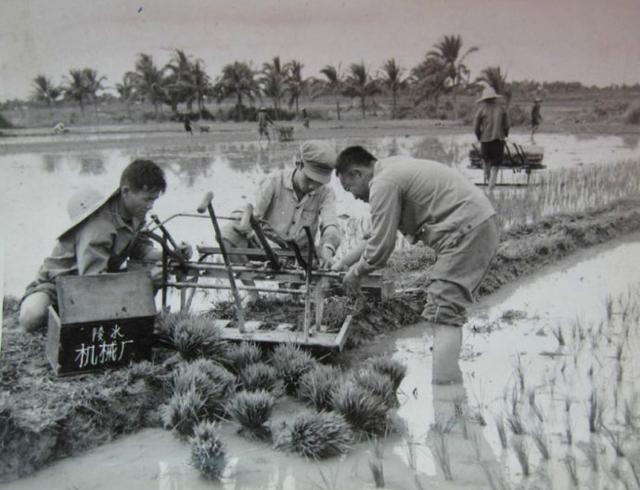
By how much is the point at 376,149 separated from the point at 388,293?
10.1 metres

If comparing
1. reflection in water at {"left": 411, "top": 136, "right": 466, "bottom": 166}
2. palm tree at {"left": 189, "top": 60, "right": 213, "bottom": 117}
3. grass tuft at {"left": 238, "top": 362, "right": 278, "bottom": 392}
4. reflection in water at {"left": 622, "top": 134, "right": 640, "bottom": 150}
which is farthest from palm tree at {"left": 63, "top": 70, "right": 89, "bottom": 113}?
grass tuft at {"left": 238, "top": 362, "right": 278, "bottom": 392}

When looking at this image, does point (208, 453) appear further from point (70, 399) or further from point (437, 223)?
point (437, 223)

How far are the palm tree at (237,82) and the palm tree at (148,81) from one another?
196 cm

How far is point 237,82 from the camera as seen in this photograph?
49.9 ft

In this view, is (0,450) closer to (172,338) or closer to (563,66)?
(172,338)

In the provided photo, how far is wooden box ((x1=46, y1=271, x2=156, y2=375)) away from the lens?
3.10 metres

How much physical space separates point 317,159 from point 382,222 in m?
1.07

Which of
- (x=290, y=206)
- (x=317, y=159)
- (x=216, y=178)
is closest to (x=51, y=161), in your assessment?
(x=216, y=178)

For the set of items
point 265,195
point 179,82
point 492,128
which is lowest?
point 265,195

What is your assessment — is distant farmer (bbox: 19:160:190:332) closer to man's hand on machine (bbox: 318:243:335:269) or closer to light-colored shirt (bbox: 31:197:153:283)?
light-colored shirt (bbox: 31:197:153:283)

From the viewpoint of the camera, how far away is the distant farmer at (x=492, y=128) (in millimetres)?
9125

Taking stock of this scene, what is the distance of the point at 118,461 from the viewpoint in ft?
9.29

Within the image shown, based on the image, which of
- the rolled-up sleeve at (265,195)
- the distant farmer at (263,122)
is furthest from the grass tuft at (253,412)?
the distant farmer at (263,122)

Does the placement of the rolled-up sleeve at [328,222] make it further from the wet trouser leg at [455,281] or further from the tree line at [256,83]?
the tree line at [256,83]
